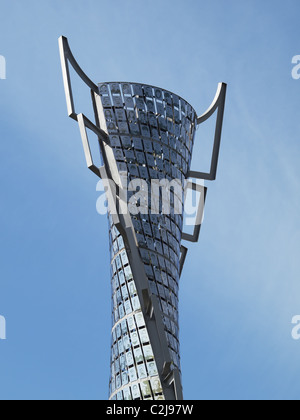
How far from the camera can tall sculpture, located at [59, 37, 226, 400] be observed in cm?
3041

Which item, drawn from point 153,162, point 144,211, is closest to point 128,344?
point 144,211

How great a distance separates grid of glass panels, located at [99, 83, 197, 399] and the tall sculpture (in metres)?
0.04

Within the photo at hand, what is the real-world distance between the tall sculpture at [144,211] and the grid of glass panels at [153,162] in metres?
0.04

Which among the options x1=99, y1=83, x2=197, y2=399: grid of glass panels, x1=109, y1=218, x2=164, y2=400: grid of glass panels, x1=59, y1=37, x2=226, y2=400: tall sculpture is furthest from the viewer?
x1=99, y1=83, x2=197, y2=399: grid of glass panels

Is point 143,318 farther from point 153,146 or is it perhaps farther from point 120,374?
point 153,146

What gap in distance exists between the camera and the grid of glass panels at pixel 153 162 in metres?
31.9

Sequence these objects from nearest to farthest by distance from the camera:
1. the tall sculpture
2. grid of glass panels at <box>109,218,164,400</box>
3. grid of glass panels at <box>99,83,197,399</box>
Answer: grid of glass panels at <box>109,218,164,400</box>, the tall sculpture, grid of glass panels at <box>99,83,197,399</box>

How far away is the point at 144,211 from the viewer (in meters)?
33.1

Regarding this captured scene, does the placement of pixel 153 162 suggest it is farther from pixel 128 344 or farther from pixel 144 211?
pixel 128 344

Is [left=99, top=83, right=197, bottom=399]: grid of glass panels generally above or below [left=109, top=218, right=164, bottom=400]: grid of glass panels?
above

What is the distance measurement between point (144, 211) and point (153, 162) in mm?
2410
